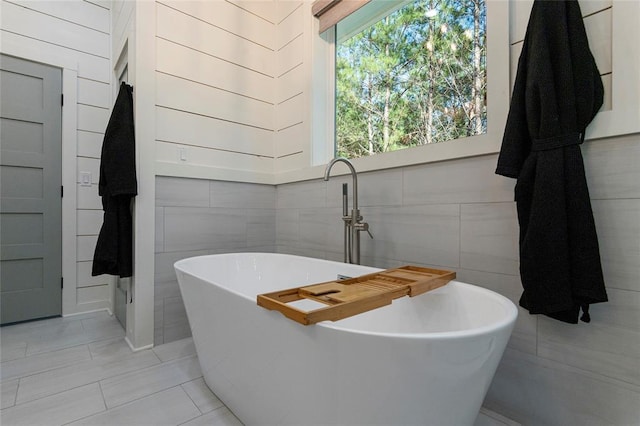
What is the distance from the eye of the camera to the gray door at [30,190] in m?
2.15

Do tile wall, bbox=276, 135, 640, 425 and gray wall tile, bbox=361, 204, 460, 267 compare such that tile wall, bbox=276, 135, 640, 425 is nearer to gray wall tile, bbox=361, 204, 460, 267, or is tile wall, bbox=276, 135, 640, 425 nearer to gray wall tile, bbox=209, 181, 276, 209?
gray wall tile, bbox=361, 204, 460, 267

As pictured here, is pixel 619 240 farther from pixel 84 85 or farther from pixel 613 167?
pixel 84 85

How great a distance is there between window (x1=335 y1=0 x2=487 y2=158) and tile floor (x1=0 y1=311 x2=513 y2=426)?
139 centimetres

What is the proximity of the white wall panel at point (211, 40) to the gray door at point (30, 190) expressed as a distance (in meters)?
1.18

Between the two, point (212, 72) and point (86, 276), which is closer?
point (212, 72)

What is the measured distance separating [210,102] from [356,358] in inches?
77.0

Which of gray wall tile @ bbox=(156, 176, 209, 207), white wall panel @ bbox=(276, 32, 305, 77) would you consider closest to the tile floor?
gray wall tile @ bbox=(156, 176, 209, 207)

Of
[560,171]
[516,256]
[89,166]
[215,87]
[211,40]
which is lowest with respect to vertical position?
[516,256]

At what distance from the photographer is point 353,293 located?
0.96 m

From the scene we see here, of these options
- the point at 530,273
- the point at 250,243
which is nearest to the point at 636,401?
the point at 530,273

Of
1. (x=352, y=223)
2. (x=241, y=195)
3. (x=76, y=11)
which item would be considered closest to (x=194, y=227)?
(x=241, y=195)

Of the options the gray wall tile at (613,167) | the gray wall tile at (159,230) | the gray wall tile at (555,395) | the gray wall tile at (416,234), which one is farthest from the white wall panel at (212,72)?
the gray wall tile at (555,395)

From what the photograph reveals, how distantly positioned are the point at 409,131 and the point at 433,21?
2.00 ft

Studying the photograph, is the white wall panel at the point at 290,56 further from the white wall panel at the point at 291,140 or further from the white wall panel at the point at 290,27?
the white wall panel at the point at 291,140
